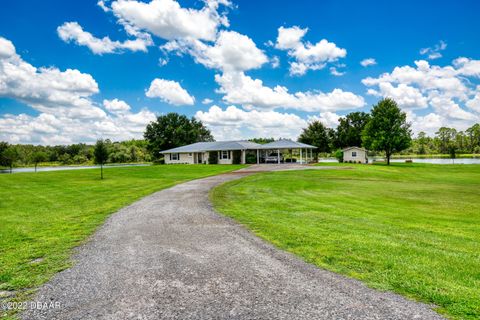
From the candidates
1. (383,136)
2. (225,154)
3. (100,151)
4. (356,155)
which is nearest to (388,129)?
(383,136)

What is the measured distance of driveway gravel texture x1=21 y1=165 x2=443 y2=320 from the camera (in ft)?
11.6

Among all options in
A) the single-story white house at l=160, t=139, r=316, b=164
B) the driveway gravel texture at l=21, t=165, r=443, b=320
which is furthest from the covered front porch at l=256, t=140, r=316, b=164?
the driveway gravel texture at l=21, t=165, r=443, b=320

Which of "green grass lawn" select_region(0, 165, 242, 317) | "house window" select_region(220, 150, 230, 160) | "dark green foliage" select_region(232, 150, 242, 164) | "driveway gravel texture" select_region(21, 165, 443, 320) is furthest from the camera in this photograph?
"house window" select_region(220, 150, 230, 160)

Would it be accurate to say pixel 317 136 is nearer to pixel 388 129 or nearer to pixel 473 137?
pixel 388 129

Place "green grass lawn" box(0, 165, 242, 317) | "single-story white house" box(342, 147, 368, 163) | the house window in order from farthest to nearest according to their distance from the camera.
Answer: "single-story white house" box(342, 147, 368, 163), the house window, "green grass lawn" box(0, 165, 242, 317)

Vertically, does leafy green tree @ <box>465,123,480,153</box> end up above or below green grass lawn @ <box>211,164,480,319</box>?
above

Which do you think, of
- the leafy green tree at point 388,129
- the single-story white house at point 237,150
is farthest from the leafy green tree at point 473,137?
the single-story white house at point 237,150

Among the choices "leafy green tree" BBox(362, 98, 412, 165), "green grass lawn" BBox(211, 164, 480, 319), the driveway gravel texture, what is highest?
"leafy green tree" BBox(362, 98, 412, 165)

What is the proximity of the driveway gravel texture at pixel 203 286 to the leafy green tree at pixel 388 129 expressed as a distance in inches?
2004

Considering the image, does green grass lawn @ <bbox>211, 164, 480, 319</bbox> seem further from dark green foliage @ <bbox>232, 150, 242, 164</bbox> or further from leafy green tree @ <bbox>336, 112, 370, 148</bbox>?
leafy green tree @ <bbox>336, 112, 370, 148</bbox>

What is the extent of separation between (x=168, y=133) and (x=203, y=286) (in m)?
71.4

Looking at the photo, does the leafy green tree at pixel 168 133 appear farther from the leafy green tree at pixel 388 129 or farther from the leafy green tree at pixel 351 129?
the leafy green tree at pixel 388 129

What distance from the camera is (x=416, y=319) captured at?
3340mm

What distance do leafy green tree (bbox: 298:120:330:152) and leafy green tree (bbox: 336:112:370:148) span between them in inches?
215
